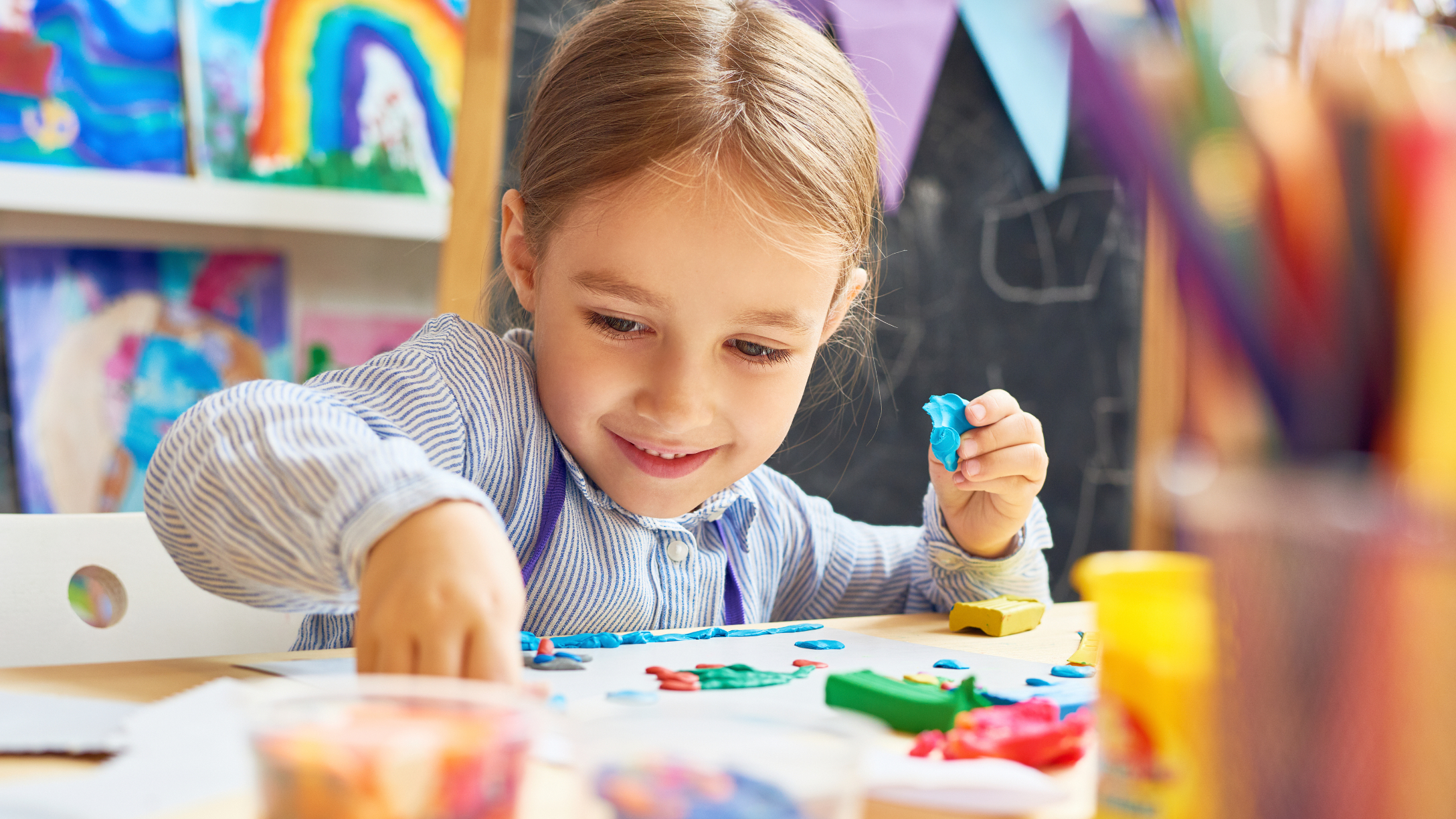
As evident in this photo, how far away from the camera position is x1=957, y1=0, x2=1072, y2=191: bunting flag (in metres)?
1.94

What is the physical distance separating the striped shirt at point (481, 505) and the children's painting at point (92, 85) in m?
0.77

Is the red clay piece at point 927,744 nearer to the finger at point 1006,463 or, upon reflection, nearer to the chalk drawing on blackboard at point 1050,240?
the finger at point 1006,463

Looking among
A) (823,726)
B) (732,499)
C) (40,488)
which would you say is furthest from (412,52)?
(823,726)

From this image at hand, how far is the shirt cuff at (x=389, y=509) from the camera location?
45cm

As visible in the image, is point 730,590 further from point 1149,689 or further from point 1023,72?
point 1023,72

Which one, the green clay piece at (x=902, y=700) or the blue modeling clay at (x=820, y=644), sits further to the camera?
the blue modeling clay at (x=820, y=644)

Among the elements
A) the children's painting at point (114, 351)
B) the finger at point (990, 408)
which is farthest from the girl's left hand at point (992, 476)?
the children's painting at point (114, 351)

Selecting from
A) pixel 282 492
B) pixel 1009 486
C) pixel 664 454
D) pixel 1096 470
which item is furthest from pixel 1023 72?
pixel 282 492

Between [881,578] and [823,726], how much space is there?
78cm

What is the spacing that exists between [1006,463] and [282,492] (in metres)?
0.56

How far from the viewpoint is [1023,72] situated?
1.98 m

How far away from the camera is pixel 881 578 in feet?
3.51

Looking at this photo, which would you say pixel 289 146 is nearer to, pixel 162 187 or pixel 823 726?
pixel 162 187

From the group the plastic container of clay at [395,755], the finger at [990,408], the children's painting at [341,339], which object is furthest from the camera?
the children's painting at [341,339]
